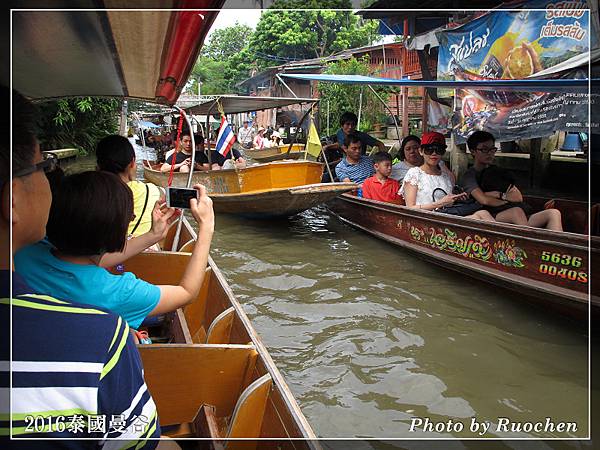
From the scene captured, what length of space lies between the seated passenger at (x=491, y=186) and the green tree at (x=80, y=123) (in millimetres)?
8943

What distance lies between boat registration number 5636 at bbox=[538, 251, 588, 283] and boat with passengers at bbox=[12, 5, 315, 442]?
2.43 meters

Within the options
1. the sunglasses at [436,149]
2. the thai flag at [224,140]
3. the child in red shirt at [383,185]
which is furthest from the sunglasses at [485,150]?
the thai flag at [224,140]

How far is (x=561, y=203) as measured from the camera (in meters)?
4.83

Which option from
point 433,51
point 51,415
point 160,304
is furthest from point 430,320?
point 433,51

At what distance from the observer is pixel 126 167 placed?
2.81 metres

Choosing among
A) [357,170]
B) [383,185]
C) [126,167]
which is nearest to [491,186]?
[383,185]

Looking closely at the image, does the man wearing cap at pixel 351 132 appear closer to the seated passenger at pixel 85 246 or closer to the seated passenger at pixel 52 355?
the seated passenger at pixel 85 246

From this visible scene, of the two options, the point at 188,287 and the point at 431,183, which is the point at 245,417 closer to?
the point at 188,287

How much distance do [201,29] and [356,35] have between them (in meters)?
25.7

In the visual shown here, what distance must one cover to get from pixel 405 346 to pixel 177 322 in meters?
1.75

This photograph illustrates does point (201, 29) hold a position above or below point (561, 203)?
above

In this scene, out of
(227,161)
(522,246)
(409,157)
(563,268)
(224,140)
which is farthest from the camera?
(227,161)

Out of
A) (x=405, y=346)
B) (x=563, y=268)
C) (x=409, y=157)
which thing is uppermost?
(x=409, y=157)

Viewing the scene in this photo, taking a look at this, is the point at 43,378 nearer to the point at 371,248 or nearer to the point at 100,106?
the point at 371,248
